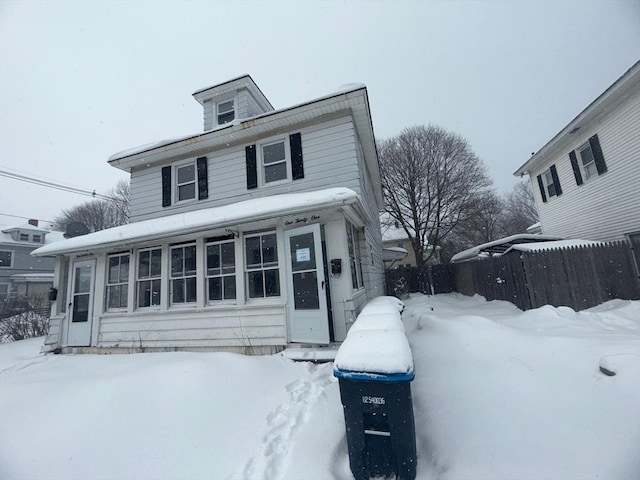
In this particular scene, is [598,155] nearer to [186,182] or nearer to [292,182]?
[292,182]

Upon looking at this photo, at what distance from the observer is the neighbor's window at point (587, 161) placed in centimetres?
1070

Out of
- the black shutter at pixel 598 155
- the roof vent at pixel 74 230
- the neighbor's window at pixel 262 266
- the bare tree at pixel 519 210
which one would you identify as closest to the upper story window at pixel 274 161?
the neighbor's window at pixel 262 266

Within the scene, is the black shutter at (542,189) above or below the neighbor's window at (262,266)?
above

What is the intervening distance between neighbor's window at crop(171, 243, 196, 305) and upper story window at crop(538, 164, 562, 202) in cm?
1564

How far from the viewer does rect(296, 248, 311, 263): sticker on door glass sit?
552 cm

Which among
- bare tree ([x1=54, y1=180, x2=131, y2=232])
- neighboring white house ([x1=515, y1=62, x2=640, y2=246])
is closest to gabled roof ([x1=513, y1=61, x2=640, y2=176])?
neighboring white house ([x1=515, y1=62, x2=640, y2=246])

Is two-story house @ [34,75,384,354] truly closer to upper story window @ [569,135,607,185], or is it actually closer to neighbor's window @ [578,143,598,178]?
upper story window @ [569,135,607,185]

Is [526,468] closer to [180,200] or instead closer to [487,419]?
[487,419]

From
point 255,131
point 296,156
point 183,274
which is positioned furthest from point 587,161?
point 183,274

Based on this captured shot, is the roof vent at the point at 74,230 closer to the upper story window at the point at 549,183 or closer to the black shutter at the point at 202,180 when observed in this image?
the black shutter at the point at 202,180

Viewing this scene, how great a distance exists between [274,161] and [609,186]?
39.5 ft

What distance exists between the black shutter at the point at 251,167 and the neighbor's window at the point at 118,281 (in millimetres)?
3728

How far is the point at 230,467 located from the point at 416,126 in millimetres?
25948

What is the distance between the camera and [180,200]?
29.7ft
